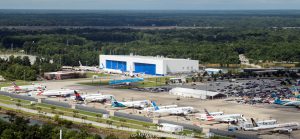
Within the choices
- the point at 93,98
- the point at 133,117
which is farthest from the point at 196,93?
the point at 133,117

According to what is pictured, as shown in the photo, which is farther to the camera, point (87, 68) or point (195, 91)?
point (87, 68)

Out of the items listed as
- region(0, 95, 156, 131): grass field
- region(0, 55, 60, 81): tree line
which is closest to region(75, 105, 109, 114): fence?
region(0, 95, 156, 131): grass field

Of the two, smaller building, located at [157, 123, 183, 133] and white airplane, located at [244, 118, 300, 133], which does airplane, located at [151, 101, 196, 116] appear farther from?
white airplane, located at [244, 118, 300, 133]

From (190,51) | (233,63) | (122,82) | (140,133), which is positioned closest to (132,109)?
(140,133)

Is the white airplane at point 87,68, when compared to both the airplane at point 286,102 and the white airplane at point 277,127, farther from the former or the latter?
the white airplane at point 277,127

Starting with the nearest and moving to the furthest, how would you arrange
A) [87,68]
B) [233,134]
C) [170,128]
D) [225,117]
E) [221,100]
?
[233,134]
[170,128]
[225,117]
[221,100]
[87,68]

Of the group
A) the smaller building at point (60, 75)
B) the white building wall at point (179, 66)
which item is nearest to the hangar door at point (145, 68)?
the white building wall at point (179, 66)

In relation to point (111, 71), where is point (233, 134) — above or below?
above

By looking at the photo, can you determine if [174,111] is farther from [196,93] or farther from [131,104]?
[196,93]
